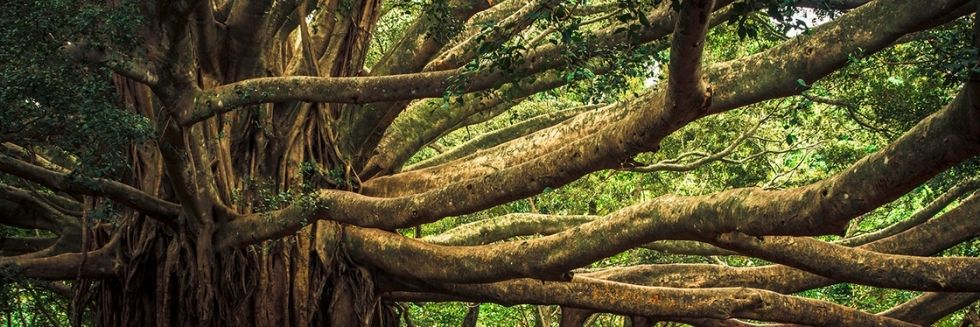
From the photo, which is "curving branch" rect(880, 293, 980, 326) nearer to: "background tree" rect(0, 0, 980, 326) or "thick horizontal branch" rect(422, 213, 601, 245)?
"background tree" rect(0, 0, 980, 326)

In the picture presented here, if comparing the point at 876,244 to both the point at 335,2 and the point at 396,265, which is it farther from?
the point at 335,2

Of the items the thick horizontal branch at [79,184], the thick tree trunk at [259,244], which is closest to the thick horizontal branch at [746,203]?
the thick tree trunk at [259,244]

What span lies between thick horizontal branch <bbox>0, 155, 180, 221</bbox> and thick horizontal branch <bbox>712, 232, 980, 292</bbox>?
378cm

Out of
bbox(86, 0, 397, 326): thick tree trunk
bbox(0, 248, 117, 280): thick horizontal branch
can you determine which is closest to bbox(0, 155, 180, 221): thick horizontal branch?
bbox(86, 0, 397, 326): thick tree trunk

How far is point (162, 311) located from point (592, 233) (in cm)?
345

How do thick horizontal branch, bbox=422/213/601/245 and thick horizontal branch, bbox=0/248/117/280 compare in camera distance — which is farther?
thick horizontal branch, bbox=422/213/601/245

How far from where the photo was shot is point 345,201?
8320mm

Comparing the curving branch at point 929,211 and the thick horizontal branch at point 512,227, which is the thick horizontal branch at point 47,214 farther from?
the curving branch at point 929,211

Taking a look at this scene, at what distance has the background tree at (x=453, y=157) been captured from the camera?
19.2ft

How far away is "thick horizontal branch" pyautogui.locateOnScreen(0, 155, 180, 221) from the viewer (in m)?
7.38

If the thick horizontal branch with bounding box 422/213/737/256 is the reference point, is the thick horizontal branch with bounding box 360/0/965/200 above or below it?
below

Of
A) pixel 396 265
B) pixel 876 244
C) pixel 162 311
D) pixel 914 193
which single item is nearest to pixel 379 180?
pixel 396 265

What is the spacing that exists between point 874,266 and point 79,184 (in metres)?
4.63

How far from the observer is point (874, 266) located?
7.46m
